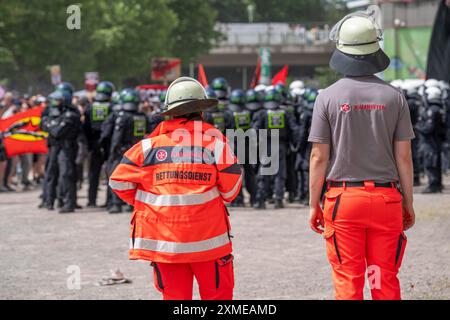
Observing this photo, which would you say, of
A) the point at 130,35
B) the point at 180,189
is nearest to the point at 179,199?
the point at 180,189

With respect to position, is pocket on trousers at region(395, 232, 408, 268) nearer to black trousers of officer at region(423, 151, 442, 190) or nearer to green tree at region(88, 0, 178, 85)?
black trousers of officer at region(423, 151, 442, 190)

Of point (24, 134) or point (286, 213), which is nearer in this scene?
point (286, 213)

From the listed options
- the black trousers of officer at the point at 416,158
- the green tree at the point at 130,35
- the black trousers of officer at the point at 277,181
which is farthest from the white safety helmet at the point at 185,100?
the green tree at the point at 130,35

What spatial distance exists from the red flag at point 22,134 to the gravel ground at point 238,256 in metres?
3.28

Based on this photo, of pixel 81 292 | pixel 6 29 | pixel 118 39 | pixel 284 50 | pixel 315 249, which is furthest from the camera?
pixel 284 50

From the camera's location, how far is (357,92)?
609cm

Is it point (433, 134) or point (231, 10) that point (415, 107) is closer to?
point (433, 134)

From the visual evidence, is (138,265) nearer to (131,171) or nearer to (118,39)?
(131,171)

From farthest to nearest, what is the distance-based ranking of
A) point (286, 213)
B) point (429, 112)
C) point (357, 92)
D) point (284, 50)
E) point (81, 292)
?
point (284, 50), point (429, 112), point (286, 213), point (81, 292), point (357, 92)

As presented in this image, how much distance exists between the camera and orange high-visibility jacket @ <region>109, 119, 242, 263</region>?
6082mm

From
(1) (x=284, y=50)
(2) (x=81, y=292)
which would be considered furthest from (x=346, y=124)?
(1) (x=284, y=50)

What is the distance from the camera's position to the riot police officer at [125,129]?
1670 cm

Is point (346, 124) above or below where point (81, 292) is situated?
above

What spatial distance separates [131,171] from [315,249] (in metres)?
6.33
